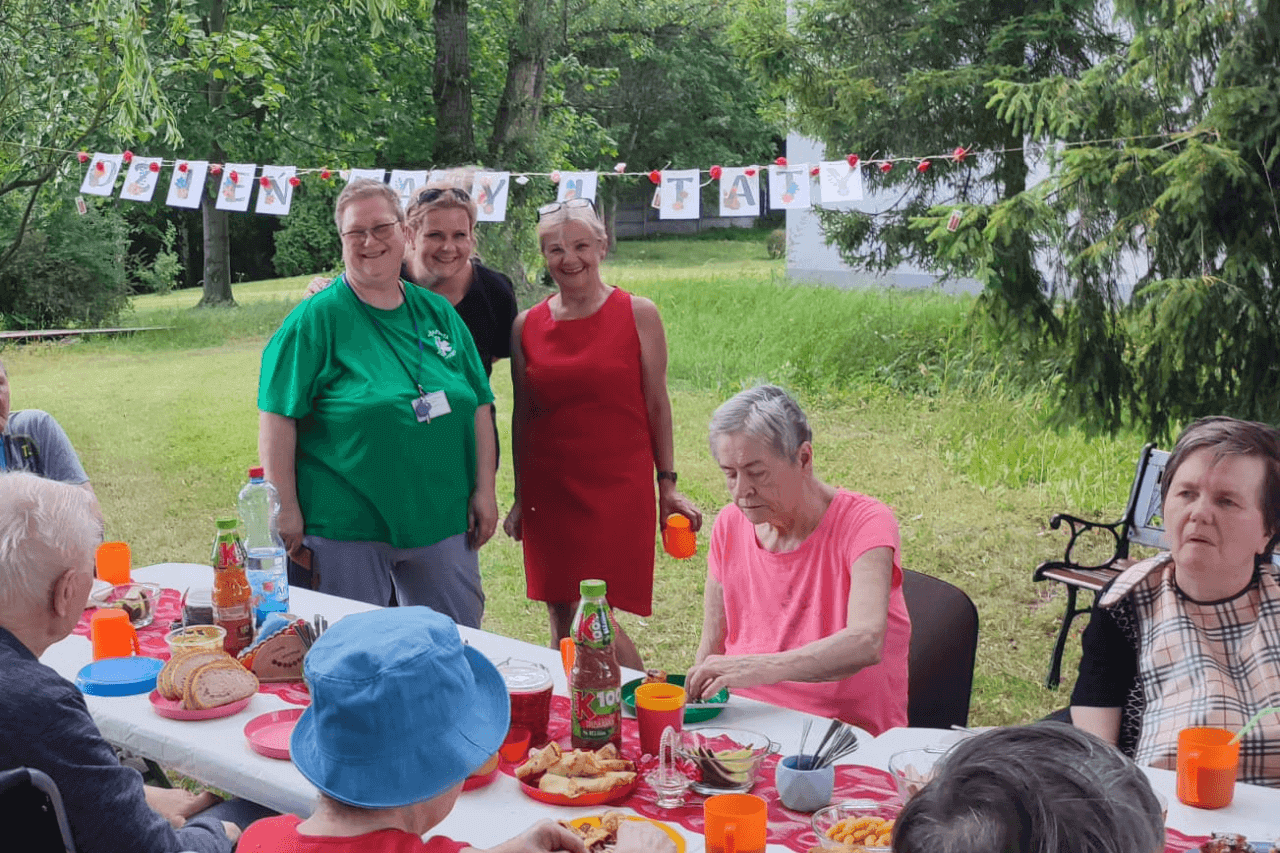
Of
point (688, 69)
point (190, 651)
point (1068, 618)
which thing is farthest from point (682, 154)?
point (190, 651)

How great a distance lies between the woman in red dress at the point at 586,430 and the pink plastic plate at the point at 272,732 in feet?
4.84

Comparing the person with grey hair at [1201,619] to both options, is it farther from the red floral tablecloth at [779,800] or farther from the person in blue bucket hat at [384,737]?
the person in blue bucket hat at [384,737]

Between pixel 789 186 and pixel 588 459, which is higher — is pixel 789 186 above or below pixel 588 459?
above

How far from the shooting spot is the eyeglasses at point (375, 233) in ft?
10.1

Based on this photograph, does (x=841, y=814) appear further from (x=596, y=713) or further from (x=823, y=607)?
(x=823, y=607)

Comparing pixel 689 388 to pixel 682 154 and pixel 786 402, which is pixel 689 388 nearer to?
pixel 786 402

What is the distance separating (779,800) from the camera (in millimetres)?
1895

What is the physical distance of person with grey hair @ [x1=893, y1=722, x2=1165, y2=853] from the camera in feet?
2.89

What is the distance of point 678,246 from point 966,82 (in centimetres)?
1926

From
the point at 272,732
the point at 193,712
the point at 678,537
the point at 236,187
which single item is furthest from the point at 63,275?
the point at 272,732

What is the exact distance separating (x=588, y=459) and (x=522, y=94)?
10.3 meters

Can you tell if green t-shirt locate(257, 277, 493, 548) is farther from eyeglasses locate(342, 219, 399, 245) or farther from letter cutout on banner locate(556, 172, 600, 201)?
letter cutout on banner locate(556, 172, 600, 201)

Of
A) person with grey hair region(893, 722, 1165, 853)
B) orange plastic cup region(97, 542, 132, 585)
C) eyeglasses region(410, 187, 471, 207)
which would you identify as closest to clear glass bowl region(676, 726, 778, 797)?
Answer: person with grey hair region(893, 722, 1165, 853)

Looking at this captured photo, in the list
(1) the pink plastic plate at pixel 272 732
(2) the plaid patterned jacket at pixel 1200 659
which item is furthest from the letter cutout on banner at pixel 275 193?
(2) the plaid patterned jacket at pixel 1200 659
